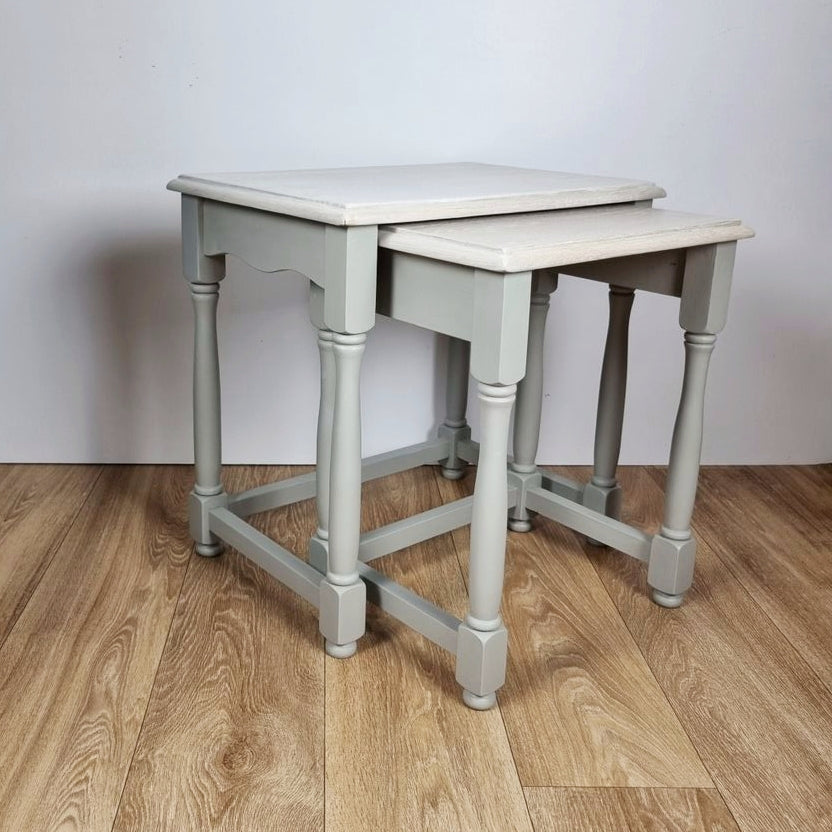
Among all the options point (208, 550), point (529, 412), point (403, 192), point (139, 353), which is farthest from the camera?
point (139, 353)

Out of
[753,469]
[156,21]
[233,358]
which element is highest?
[156,21]

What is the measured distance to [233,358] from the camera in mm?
2070

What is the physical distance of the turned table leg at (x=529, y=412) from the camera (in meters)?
1.75

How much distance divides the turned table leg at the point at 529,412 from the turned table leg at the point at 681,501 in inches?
11.9

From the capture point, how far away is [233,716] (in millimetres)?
1272

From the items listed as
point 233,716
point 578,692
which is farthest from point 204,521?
point 578,692

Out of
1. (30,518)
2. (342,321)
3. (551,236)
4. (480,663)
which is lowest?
(30,518)

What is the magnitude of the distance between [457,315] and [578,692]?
0.52 meters

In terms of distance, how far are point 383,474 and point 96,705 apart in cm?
74

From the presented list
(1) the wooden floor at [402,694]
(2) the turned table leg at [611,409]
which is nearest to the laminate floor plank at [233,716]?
(1) the wooden floor at [402,694]

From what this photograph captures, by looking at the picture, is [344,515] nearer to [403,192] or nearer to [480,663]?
[480,663]

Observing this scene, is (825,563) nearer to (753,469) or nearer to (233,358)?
(753,469)

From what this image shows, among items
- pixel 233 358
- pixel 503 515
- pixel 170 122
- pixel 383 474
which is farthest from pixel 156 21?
pixel 503 515

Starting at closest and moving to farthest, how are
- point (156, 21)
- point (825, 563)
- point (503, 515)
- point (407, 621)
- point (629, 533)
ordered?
point (503, 515) < point (407, 621) < point (629, 533) < point (825, 563) < point (156, 21)
